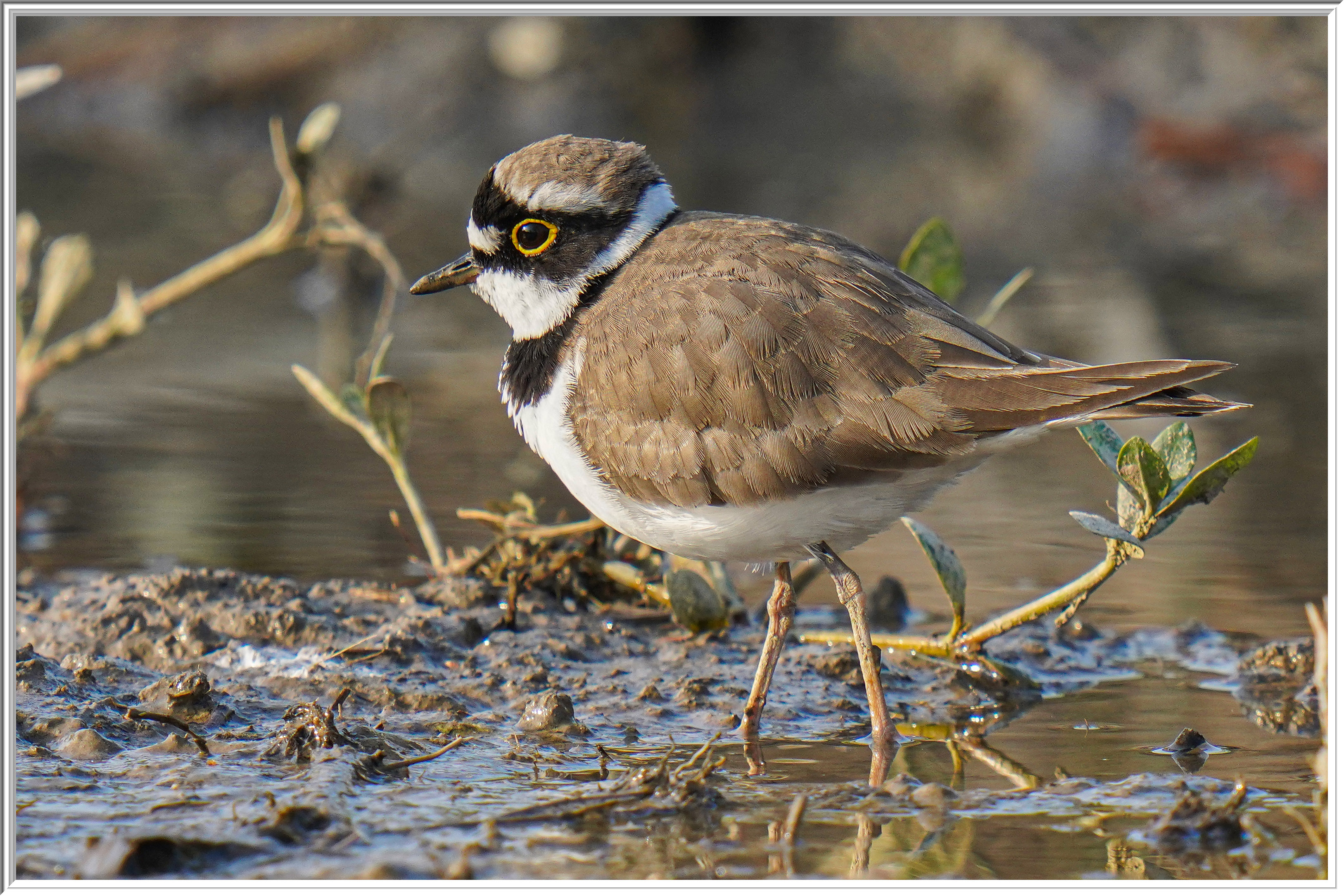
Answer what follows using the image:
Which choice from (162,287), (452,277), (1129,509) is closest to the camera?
(1129,509)

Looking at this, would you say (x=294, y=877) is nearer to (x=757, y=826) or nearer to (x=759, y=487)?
(x=757, y=826)

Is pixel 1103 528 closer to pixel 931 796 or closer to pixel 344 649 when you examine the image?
pixel 931 796

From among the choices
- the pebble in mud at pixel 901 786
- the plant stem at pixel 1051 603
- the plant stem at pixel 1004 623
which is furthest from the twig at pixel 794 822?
the plant stem at pixel 1051 603

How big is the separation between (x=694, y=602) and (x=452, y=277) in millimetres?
1555

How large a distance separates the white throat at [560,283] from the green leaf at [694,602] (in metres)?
1.13

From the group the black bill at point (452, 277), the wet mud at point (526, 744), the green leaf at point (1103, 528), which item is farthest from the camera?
the black bill at point (452, 277)

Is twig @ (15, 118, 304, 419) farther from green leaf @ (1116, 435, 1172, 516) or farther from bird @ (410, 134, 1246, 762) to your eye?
green leaf @ (1116, 435, 1172, 516)

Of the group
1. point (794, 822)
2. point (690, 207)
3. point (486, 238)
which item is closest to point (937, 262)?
point (486, 238)

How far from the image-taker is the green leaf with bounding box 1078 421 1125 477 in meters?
5.07

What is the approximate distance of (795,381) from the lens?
466 cm

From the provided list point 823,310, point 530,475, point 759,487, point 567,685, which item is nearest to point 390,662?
point 567,685

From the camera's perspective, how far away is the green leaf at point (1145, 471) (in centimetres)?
484

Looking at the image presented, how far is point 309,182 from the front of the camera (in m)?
→ 6.59

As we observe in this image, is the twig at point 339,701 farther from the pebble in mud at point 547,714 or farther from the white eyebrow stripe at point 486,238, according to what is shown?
the white eyebrow stripe at point 486,238
